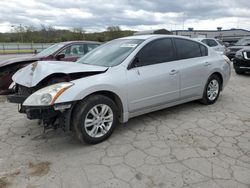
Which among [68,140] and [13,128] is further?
[13,128]

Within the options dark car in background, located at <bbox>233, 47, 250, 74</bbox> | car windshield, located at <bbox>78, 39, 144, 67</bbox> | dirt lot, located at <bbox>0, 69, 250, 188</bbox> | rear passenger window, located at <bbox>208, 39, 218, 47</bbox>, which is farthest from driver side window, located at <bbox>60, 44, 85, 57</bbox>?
rear passenger window, located at <bbox>208, 39, 218, 47</bbox>

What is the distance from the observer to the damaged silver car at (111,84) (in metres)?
3.09

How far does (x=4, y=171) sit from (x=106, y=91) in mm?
1664

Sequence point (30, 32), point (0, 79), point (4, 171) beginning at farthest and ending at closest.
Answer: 1. point (30, 32)
2. point (0, 79)
3. point (4, 171)

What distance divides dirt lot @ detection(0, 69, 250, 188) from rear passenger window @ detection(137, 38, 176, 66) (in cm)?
113

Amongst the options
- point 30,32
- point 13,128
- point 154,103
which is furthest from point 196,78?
point 30,32

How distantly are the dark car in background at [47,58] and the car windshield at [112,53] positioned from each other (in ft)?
7.48

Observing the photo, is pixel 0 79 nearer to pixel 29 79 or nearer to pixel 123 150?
pixel 29 79

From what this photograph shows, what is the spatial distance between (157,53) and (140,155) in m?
1.91

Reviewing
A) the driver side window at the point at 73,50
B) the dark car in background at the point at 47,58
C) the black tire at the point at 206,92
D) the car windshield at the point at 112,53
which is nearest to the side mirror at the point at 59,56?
the dark car in background at the point at 47,58

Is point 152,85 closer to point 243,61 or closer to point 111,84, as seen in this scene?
point 111,84

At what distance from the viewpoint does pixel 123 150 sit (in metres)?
3.25

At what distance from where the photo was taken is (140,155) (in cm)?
309

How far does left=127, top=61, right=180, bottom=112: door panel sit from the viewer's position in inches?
145
